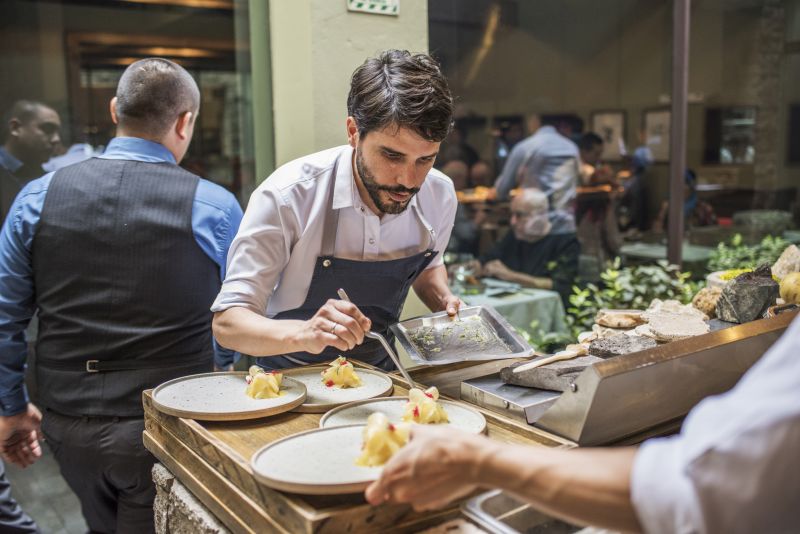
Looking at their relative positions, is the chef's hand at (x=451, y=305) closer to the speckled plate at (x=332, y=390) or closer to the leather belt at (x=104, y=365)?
the speckled plate at (x=332, y=390)

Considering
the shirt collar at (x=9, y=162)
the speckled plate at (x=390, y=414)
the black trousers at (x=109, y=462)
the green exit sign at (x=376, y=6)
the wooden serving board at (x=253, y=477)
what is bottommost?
the black trousers at (x=109, y=462)

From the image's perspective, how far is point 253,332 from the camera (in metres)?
1.88

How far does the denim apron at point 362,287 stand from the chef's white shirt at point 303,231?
23 millimetres

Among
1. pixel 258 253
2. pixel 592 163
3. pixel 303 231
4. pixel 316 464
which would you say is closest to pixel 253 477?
pixel 316 464

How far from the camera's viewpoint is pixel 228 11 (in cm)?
557

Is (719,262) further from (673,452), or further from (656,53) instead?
(673,452)

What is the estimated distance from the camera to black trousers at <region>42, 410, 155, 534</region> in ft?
7.54

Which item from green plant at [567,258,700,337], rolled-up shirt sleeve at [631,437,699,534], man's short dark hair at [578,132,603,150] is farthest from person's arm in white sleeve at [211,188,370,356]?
man's short dark hair at [578,132,603,150]

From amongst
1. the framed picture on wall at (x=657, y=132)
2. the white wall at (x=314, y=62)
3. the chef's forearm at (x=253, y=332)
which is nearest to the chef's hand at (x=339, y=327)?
the chef's forearm at (x=253, y=332)

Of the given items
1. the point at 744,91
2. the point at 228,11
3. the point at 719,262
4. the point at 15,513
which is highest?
the point at 228,11

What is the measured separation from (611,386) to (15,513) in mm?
2704

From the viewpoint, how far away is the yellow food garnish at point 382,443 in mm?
1288

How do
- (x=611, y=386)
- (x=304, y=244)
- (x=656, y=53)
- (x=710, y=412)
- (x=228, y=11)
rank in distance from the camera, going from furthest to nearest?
(x=656, y=53)
(x=228, y=11)
(x=304, y=244)
(x=611, y=386)
(x=710, y=412)

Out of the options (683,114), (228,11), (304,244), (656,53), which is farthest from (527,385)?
(656,53)
